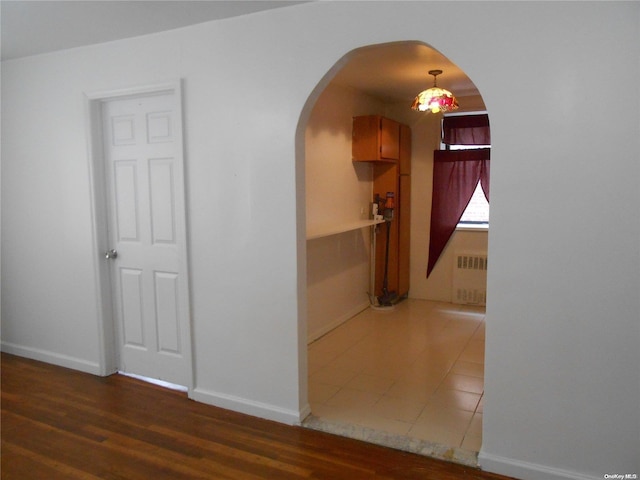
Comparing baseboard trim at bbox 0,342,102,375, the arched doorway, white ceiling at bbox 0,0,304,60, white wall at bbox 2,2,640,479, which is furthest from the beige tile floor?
white ceiling at bbox 0,0,304,60

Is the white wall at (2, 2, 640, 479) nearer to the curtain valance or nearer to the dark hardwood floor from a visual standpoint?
the dark hardwood floor

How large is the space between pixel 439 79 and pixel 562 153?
2.60 meters

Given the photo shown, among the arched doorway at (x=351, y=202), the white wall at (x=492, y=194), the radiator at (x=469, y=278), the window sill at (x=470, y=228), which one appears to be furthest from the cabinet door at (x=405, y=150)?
the white wall at (x=492, y=194)

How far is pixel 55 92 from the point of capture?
353 centimetres

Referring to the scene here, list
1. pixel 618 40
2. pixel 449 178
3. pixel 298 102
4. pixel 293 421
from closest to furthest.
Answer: pixel 618 40 < pixel 298 102 < pixel 293 421 < pixel 449 178

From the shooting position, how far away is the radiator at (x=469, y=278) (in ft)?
18.1

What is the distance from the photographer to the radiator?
5512mm

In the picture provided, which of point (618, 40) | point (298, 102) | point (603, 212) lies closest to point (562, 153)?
point (603, 212)

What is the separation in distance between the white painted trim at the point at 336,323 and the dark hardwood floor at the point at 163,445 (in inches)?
57.0

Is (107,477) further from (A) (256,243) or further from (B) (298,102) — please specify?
(B) (298,102)

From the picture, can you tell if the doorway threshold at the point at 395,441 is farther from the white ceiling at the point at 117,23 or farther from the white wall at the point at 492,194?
the white ceiling at the point at 117,23

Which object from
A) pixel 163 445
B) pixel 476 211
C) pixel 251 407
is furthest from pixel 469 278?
pixel 163 445

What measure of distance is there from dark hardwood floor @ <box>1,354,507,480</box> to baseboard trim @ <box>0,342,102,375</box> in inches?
11.5

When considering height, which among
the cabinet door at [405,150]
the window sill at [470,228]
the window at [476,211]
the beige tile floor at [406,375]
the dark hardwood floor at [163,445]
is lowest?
the dark hardwood floor at [163,445]
